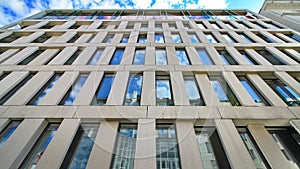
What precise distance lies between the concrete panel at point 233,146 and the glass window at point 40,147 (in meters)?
5.92

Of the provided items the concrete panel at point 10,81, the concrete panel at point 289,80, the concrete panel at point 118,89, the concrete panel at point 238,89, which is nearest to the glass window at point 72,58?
the concrete panel at point 10,81

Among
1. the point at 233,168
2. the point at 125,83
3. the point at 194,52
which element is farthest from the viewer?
the point at 194,52

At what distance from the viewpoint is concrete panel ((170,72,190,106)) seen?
6.28m

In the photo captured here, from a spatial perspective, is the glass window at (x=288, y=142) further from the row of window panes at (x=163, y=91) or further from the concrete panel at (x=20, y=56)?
the concrete panel at (x=20, y=56)

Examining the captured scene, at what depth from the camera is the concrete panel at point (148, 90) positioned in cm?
625

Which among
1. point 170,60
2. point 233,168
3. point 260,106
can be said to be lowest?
point 233,168

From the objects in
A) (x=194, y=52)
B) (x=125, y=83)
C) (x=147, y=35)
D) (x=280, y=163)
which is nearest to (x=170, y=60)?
(x=194, y=52)

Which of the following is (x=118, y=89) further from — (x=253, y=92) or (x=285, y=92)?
(x=285, y=92)

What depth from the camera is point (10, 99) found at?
6.27 m

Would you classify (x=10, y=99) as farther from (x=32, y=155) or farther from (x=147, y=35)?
(x=147, y=35)

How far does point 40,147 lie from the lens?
507 cm

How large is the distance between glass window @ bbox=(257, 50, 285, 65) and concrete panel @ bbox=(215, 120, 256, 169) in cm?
646

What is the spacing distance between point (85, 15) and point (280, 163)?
66.7 feet

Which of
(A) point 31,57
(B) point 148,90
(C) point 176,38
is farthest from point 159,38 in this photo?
(A) point 31,57
